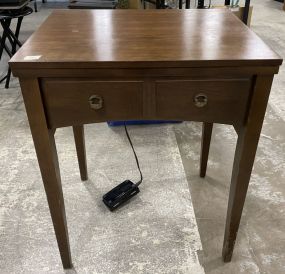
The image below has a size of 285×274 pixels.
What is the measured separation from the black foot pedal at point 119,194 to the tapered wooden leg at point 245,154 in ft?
1.42

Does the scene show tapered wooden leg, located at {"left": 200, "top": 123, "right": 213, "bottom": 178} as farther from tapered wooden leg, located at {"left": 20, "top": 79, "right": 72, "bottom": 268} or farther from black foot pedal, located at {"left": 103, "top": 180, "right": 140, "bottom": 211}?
tapered wooden leg, located at {"left": 20, "top": 79, "right": 72, "bottom": 268}

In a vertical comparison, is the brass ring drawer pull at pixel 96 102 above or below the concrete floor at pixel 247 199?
above

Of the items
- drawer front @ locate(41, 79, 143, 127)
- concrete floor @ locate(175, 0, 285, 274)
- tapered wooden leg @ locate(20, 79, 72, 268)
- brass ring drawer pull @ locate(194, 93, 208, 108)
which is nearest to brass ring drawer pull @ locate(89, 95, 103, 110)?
drawer front @ locate(41, 79, 143, 127)

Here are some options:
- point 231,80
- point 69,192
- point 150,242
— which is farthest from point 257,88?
point 69,192

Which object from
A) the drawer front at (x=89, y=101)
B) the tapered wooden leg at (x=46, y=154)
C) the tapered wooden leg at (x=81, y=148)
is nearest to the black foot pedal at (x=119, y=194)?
the tapered wooden leg at (x=81, y=148)

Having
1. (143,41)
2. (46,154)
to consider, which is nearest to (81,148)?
(46,154)

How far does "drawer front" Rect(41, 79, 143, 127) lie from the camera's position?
2.46 ft

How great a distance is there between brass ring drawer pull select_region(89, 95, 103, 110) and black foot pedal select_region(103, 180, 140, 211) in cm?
61

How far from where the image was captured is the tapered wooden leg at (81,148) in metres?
1.31

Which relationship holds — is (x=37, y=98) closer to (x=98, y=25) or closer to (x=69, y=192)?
(x=98, y=25)

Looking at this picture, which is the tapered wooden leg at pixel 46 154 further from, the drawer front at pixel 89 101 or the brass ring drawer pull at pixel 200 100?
the brass ring drawer pull at pixel 200 100

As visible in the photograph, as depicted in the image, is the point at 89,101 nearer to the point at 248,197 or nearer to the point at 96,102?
the point at 96,102

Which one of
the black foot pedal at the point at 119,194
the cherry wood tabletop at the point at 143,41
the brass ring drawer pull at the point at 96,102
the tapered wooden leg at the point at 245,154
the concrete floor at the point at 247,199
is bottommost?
the concrete floor at the point at 247,199

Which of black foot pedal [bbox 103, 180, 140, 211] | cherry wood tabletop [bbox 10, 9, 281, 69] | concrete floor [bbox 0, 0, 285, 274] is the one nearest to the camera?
cherry wood tabletop [bbox 10, 9, 281, 69]
